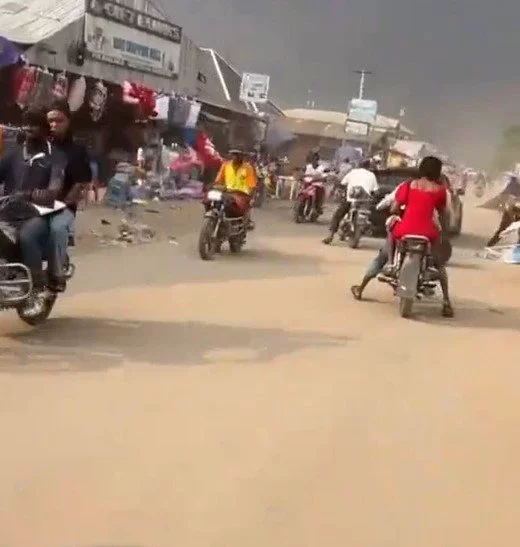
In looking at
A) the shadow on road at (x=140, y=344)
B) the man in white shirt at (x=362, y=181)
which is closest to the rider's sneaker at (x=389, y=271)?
the shadow on road at (x=140, y=344)

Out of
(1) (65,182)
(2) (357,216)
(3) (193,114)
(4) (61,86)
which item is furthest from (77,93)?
(1) (65,182)

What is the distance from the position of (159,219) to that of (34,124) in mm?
13120

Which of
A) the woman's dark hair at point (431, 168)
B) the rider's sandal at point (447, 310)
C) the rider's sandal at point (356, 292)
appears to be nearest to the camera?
the woman's dark hair at point (431, 168)

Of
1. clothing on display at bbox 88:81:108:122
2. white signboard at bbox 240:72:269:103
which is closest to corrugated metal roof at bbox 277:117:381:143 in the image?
white signboard at bbox 240:72:269:103

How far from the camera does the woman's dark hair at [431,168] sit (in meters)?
10.8

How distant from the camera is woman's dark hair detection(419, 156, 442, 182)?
35.5ft

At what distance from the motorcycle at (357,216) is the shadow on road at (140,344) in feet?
33.2

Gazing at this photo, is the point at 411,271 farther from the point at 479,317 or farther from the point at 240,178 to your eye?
the point at 240,178

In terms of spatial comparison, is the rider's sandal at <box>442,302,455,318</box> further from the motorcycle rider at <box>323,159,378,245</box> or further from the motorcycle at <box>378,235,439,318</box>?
the motorcycle rider at <box>323,159,378,245</box>

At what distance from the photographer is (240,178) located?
16.0 m

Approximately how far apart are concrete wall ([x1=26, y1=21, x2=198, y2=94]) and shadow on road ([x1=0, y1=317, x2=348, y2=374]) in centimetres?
1370

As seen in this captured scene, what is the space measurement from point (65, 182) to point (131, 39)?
18884mm

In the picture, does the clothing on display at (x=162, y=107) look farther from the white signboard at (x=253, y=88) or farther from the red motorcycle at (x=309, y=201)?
the white signboard at (x=253, y=88)

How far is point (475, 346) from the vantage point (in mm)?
9352
